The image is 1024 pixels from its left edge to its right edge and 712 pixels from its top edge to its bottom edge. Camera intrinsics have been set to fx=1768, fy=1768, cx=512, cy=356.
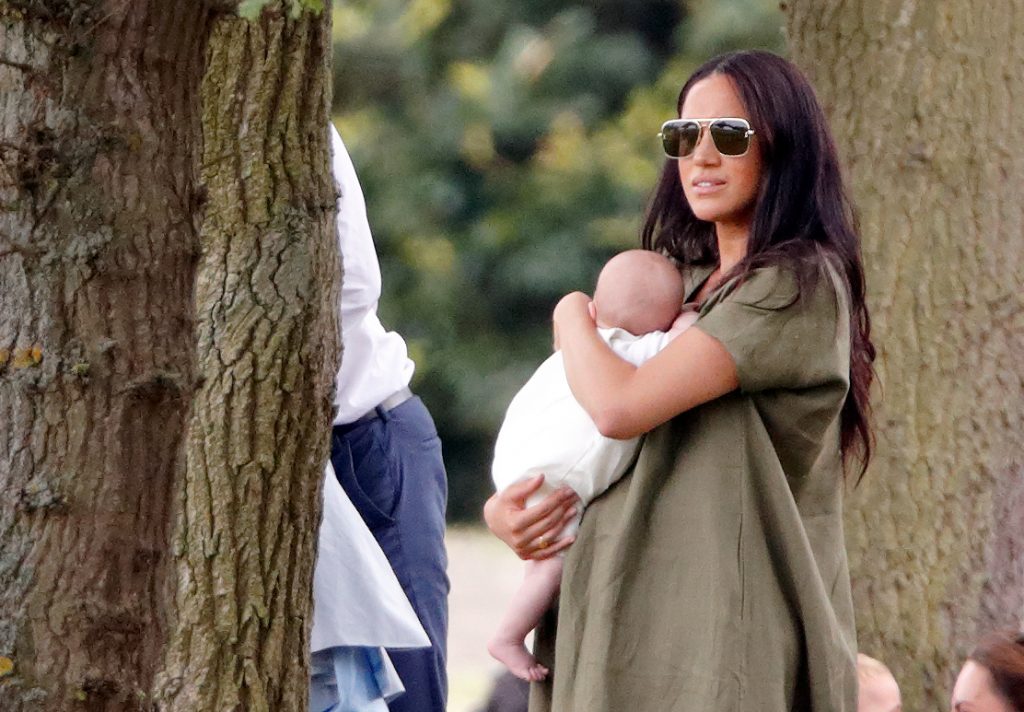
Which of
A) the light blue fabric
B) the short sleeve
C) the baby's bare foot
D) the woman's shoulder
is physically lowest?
the light blue fabric

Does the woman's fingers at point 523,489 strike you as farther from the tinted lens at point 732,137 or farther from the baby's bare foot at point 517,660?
the tinted lens at point 732,137

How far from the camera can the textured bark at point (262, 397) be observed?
2.14m

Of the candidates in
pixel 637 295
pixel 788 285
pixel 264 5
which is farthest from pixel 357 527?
pixel 264 5

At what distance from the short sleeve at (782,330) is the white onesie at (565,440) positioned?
16 cm

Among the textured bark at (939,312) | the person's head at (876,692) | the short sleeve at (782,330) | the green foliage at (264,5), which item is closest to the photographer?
the green foliage at (264,5)

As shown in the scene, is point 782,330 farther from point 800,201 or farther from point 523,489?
point 523,489

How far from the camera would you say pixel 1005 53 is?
4.08m

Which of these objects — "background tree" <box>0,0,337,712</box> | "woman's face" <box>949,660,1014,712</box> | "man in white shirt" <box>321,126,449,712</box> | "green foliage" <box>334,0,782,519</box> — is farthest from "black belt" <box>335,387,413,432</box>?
"green foliage" <box>334,0,782,519</box>

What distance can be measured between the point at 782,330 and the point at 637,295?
0.26 meters

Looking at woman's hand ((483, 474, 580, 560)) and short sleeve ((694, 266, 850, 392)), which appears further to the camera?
woman's hand ((483, 474, 580, 560))

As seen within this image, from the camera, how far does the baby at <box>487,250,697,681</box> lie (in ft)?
8.23

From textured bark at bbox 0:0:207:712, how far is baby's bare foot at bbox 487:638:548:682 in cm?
80

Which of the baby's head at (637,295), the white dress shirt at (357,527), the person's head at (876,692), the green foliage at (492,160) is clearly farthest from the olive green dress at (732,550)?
the green foliage at (492,160)

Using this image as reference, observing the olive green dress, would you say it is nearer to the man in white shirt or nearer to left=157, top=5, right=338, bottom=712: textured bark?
left=157, top=5, right=338, bottom=712: textured bark
